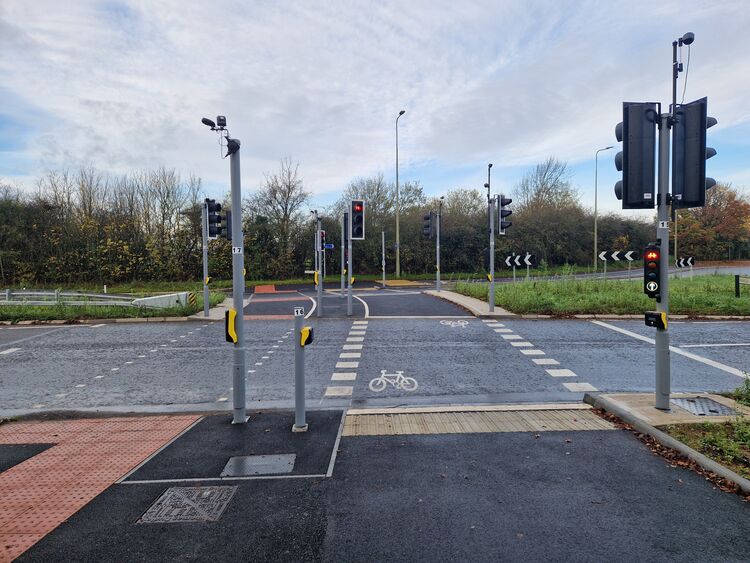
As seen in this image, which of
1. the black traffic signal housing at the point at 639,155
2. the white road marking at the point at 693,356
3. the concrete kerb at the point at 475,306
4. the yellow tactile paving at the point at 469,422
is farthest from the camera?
the concrete kerb at the point at 475,306

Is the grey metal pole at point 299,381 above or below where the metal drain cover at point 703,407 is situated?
above

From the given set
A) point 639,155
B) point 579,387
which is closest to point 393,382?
point 579,387

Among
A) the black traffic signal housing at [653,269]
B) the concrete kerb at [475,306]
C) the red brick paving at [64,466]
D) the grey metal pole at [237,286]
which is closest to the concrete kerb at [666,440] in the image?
the black traffic signal housing at [653,269]

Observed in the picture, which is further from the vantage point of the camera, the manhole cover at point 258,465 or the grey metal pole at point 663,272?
the grey metal pole at point 663,272

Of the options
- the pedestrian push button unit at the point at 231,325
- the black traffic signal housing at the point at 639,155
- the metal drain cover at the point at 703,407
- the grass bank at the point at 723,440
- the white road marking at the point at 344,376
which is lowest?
the white road marking at the point at 344,376

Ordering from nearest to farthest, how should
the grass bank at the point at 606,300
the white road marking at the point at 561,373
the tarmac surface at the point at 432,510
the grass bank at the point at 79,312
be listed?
the tarmac surface at the point at 432,510 < the white road marking at the point at 561,373 < the grass bank at the point at 606,300 < the grass bank at the point at 79,312

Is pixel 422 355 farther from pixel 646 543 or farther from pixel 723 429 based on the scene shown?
pixel 646 543

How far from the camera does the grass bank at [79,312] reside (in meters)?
17.3

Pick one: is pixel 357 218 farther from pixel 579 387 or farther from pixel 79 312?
pixel 579 387

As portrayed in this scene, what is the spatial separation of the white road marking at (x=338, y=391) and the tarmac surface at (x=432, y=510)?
2351 millimetres

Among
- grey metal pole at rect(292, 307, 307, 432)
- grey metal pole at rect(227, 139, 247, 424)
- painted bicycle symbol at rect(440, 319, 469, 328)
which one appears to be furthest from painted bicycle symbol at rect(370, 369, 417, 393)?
painted bicycle symbol at rect(440, 319, 469, 328)

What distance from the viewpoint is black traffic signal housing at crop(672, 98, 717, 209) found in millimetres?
6340

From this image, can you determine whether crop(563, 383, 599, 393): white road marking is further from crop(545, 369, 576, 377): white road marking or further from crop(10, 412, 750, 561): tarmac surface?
crop(10, 412, 750, 561): tarmac surface

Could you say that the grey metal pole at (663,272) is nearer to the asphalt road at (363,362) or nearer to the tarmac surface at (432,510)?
the tarmac surface at (432,510)
